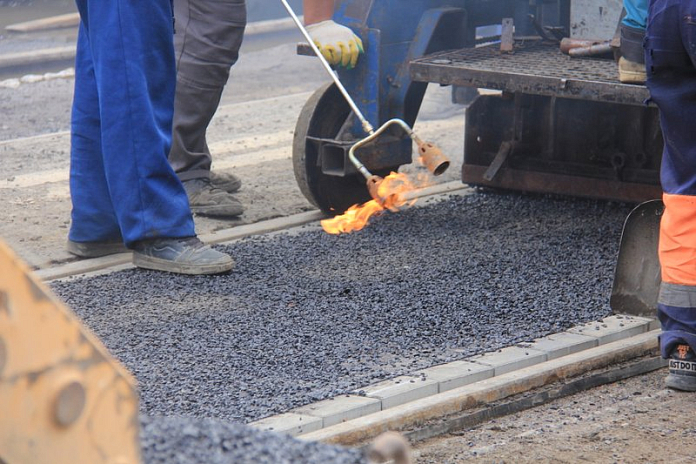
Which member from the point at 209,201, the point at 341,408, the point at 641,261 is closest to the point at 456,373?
the point at 341,408

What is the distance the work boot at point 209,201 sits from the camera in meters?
5.38

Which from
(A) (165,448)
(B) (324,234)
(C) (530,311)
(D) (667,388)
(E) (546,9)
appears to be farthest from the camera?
(E) (546,9)

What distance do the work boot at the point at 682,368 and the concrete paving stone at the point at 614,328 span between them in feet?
1.05

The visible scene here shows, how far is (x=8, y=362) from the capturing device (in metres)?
1.34

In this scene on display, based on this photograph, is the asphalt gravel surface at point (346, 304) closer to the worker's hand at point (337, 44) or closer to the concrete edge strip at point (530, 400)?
the concrete edge strip at point (530, 400)

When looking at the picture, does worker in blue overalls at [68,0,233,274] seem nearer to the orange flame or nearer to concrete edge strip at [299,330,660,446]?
the orange flame

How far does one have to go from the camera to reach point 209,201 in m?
5.44

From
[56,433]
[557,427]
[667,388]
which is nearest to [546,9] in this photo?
[667,388]

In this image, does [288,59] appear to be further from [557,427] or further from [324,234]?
[557,427]

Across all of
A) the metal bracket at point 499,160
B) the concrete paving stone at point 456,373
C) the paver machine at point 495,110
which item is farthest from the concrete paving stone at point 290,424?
the metal bracket at point 499,160

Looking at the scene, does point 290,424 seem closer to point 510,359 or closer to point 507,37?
point 510,359

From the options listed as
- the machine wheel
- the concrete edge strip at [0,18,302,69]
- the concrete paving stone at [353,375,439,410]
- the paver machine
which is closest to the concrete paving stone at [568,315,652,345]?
the concrete paving stone at [353,375,439,410]

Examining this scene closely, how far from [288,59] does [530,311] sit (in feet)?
25.2

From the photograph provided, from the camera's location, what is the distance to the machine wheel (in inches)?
209
